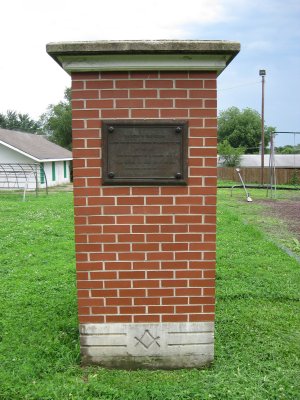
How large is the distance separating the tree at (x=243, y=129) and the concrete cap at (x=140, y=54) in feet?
170

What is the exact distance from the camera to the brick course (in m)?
3.14

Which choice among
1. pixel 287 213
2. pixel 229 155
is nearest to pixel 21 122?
pixel 229 155

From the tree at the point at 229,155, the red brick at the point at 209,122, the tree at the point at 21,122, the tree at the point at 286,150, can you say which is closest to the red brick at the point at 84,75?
the red brick at the point at 209,122

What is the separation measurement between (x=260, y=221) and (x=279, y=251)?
173 inches

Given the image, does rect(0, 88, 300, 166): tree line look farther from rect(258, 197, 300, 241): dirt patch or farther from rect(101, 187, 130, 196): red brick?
rect(101, 187, 130, 196): red brick

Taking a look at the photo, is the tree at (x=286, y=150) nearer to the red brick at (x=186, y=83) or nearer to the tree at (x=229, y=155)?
the tree at (x=229, y=155)

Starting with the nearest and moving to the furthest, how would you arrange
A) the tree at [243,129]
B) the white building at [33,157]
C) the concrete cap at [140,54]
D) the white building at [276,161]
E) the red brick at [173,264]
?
1. the concrete cap at [140,54]
2. the red brick at [173,264]
3. the white building at [33,157]
4. the white building at [276,161]
5. the tree at [243,129]

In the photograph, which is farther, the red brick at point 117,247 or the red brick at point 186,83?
the red brick at point 117,247

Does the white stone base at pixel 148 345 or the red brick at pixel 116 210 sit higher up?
the red brick at pixel 116 210

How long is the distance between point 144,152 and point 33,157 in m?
21.7

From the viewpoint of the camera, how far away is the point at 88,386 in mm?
3059

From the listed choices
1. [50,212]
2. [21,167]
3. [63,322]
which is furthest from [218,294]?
[21,167]

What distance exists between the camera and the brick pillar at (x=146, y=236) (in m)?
3.14

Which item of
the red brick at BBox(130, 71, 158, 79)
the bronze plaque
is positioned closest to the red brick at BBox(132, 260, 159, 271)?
the bronze plaque
